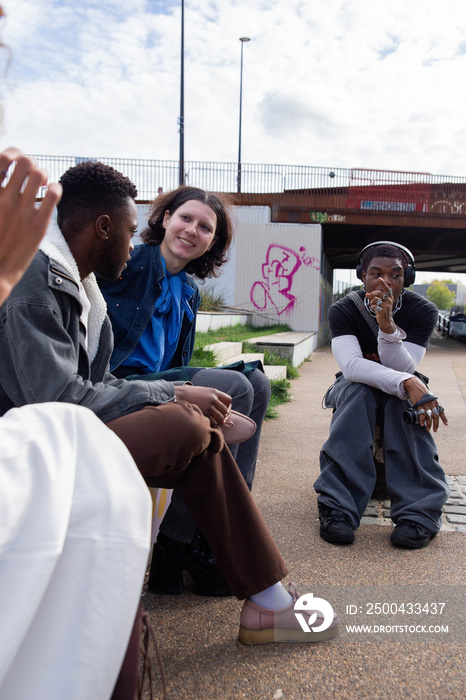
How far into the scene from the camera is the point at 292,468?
4051 millimetres

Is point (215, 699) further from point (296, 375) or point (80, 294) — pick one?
point (296, 375)

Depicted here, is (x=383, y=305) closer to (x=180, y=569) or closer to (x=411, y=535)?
(x=411, y=535)

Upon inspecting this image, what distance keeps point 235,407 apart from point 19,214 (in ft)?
4.89

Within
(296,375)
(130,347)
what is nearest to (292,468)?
(130,347)

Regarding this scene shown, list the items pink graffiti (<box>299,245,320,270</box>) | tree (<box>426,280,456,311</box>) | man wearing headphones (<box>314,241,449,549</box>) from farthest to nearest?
tree (<box>426,280,456,311</box>) < pink graffiti (<box>299,245,320,270</box>) < man wearing headphones (<box>314,241,449,549</box>)

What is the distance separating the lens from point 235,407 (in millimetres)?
2377

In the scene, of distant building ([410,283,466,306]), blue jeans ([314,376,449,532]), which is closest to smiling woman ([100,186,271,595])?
blue jeans ([314,376,449,532])

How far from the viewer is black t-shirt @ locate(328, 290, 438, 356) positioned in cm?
318

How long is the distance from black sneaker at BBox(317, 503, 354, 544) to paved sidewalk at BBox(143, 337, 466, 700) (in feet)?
0.14

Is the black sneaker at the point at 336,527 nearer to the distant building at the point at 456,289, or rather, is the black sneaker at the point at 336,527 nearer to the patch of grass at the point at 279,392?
the patch of grass at the point at 279,392

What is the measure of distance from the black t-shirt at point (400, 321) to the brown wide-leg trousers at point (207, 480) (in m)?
1.72

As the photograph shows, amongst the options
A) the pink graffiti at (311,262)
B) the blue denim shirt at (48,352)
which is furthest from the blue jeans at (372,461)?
the pink graffiti at (311,262)

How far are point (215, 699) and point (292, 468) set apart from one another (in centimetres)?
254

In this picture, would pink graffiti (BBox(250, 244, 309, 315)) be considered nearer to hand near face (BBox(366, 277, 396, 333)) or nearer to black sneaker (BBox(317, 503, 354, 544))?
hand near face (BBox(366, 277, 396, 333))
